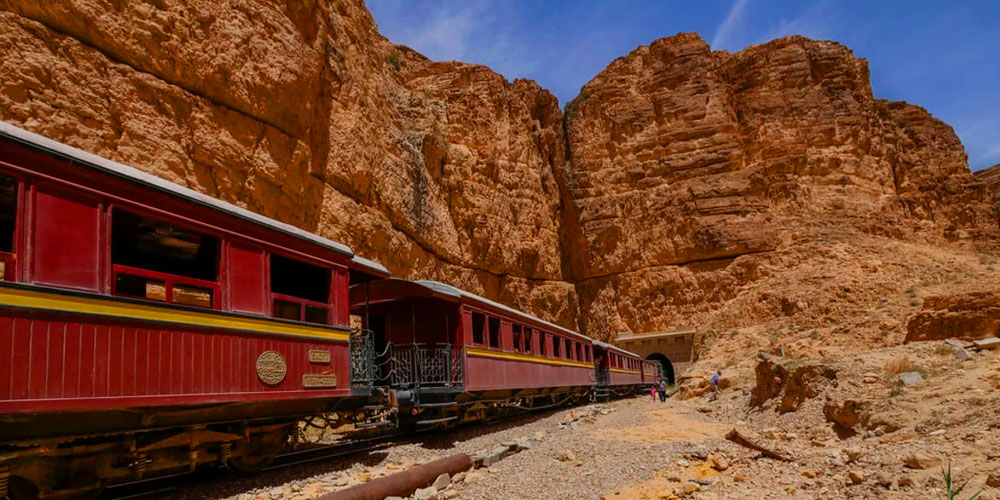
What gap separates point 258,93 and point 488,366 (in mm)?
12818

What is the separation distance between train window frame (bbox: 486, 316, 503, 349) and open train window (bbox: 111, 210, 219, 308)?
6.80 metres

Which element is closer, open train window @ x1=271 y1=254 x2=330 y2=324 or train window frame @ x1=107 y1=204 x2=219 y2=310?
train window frame @ x1=107 y1=204 x2=219 y2=310

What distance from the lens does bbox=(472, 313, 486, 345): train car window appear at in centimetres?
1396

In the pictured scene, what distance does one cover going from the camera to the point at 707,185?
42875 mm

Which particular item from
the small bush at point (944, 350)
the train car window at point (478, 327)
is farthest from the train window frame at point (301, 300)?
the small bush at point (944, 350)

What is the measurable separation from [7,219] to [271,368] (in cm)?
346

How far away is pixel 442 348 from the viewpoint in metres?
12.5

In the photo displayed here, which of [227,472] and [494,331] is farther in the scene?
[494,331]

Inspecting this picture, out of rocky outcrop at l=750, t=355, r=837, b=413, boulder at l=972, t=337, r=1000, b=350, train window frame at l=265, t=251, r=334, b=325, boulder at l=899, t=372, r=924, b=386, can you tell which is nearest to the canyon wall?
train window frame at l=265, t=251, r=334, b=325

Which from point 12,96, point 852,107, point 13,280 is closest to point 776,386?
point 13,280

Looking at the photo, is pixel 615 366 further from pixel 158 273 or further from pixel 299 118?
pixel 158 273

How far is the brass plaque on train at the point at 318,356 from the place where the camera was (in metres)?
8.89

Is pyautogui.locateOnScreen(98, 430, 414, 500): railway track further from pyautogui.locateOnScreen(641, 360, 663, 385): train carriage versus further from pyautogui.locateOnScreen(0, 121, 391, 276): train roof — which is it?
pyautogui.locateOnScreen(641, 360, 663, 385): train carriage

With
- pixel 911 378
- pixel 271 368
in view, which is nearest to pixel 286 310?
pixel 271 368
